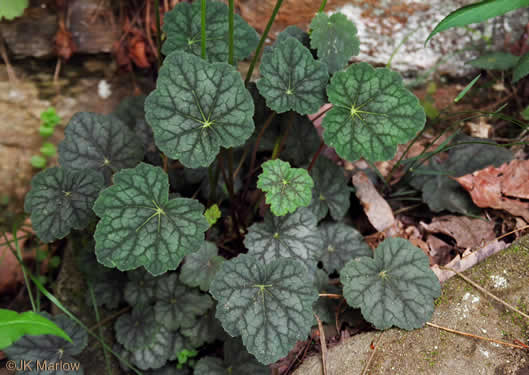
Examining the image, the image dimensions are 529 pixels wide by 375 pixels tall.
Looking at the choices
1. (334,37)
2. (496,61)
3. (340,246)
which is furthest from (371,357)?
(496,61)

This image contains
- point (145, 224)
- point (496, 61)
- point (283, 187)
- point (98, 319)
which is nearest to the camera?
point (145, 224)

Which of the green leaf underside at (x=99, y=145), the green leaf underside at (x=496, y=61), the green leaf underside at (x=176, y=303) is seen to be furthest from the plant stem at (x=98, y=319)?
the green leaf underside at (x=496, y=61)

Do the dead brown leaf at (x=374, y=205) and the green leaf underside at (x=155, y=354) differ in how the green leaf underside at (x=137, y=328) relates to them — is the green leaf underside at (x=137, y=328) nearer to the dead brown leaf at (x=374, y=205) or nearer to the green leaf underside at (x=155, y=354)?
the green leaf underside at (x=155, y=354)

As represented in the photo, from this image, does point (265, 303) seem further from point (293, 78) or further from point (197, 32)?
point (197, 32)

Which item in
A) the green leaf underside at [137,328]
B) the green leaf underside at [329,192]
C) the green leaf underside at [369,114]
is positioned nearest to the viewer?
the green leaf underside at [369,114]

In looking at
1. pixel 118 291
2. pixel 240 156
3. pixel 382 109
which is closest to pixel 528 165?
pixel 382 109

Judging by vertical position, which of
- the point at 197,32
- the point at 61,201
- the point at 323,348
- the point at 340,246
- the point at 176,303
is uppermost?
the point at 197,32
